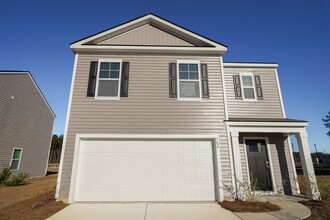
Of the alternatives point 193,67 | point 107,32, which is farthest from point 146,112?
point 107,32

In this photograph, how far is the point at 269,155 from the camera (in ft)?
26.2

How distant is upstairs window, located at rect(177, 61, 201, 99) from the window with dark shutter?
182 millimetres

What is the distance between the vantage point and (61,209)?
5508 millimetres

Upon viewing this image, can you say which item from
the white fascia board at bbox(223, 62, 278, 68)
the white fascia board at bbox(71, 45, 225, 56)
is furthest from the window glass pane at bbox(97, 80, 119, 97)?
the white fascia board at bbox(223, 62, 278, 68)

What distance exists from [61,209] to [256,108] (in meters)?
8.75

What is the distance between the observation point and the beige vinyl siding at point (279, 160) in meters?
7.72

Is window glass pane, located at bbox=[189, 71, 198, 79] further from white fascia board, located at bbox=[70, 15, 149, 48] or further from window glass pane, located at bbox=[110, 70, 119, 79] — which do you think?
white fascia board, located at bbox=[70, 15, 149, 48]

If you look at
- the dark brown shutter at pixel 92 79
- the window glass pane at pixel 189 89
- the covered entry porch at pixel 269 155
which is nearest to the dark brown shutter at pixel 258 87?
the covered entry porch at pixel 269 155

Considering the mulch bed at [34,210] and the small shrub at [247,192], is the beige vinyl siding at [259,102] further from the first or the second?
the mulch bed at [34,210]

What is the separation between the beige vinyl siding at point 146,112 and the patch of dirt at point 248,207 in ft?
2.89

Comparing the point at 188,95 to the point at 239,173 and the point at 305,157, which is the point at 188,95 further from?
the point at 305,157

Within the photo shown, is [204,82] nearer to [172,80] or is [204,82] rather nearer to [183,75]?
[183,75]

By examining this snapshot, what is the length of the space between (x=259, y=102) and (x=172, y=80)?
450 centimetres

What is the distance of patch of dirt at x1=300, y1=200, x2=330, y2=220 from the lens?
4.86 metres
